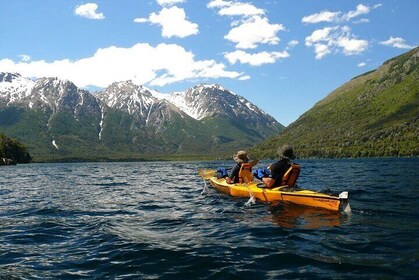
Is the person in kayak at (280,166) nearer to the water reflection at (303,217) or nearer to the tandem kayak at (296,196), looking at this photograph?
the tandem kayak at (296,196)

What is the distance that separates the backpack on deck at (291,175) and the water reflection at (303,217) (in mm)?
1226

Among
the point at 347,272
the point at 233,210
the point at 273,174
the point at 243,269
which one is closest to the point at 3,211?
the point at 233,210

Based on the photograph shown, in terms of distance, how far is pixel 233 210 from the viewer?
1847 cm

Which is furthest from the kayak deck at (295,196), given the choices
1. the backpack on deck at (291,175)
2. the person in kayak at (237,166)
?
the person in kayak at (237,166)

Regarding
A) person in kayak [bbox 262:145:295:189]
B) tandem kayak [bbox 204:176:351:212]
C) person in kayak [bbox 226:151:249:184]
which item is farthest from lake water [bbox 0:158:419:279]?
person in kayak [bbox 226:151:249:184]

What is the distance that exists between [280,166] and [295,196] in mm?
1774

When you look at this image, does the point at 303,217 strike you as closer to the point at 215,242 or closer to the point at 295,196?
the point at 295,196

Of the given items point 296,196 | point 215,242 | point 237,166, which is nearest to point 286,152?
point 296,196

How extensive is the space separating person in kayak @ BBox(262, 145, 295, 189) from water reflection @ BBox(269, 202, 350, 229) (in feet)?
4.89

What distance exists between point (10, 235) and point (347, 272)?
1190 cm

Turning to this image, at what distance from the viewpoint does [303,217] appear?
15570mm

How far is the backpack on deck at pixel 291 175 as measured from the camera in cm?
1872

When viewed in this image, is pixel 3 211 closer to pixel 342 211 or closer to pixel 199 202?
pixel 199 202

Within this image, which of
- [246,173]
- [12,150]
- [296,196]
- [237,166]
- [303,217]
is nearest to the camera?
[303,217]
